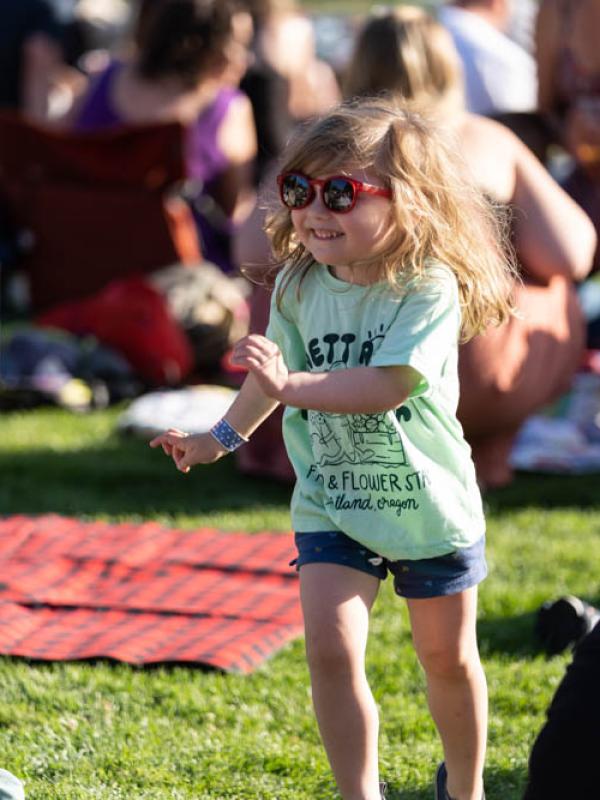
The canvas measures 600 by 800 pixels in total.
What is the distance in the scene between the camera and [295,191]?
2824 mm

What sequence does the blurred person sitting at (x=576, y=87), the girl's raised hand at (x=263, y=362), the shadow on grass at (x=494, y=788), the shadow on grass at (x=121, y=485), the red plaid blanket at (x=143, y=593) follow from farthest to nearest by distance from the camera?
the blurred person sitting at (x=576, y=87) → the shadow on grass at (x=121, y=485) → the red plaid blanket at (x=143, y=593) → the shadow on grass at (x=494, y=788) → the girl's raised hand at (x=263, y=362)

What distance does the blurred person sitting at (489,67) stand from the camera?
7824 mm

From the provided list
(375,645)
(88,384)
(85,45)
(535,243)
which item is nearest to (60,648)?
(375,645)

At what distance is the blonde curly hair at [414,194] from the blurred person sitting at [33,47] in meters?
6.57

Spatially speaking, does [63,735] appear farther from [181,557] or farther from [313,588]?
[181,557]

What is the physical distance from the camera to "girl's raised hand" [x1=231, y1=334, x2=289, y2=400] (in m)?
2.62

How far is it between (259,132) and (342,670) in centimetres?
675

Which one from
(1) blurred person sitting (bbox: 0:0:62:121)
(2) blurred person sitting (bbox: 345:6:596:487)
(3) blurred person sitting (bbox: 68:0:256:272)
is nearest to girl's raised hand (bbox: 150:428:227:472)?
(2) blurred person sitting (bbox: 345:6:596:487)

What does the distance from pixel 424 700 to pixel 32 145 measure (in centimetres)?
554

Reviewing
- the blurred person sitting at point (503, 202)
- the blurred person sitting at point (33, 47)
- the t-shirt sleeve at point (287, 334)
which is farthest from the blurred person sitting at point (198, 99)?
the t-shirt sleeve at point (287, 334)

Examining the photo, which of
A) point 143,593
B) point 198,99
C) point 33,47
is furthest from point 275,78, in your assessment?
point 143,593

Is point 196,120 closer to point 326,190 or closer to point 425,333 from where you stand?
point 326,190

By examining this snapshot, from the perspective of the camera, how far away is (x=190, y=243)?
8.45m

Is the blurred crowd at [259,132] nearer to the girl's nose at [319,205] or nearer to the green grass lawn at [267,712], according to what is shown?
the green grass lawn at [267,712]
